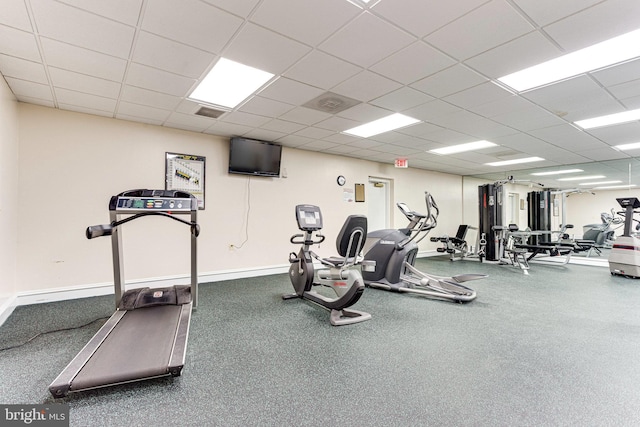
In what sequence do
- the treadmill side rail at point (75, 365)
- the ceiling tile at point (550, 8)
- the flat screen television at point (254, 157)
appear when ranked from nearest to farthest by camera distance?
1. the treadmill side rail at point (75, 365)
2. the ceiling tile at point (550, 8)
3. the flat screen television at point (254, 157)

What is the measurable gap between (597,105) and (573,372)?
3.37 metres

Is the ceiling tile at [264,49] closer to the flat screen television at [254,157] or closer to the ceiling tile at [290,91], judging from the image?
the ceiling tile at [290,91]

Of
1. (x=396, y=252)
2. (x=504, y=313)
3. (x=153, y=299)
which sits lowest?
(x=504, y=313)

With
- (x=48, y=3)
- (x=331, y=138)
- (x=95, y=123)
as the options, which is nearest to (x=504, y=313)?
(x=331, y=138)

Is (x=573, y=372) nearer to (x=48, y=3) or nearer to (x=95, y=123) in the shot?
Answer: (x=48, y=3)

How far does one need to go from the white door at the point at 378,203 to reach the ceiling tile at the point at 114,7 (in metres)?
5.88

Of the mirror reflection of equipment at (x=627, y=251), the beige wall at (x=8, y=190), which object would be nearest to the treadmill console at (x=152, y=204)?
the beige wall at (x=8, y=190)

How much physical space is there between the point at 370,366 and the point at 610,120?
5053 mm

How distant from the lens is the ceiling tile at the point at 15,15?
6.19 feet

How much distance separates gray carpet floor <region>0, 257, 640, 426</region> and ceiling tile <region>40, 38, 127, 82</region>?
8.42 feet

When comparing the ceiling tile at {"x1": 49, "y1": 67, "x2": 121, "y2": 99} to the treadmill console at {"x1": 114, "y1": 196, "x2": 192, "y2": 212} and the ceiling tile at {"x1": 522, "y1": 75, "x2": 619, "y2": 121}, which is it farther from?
the ceiling tile at {"x1": 522, "y1": 75, "x2": 619, "y2": 121}

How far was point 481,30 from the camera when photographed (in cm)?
217

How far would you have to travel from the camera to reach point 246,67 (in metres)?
2.80

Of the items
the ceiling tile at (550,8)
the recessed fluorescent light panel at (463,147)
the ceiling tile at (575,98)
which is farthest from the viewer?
the recessed fluorescent light panel at (463,147)
